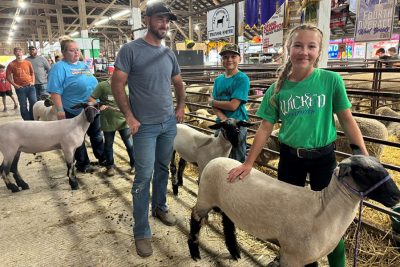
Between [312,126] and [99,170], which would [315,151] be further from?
[99,170]

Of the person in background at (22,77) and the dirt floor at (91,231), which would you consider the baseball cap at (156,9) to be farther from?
the person in background at (22,77)

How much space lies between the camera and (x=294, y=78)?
6.43 feet

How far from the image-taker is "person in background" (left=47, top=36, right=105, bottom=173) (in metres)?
4.07

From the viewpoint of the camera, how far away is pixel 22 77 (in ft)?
24.0

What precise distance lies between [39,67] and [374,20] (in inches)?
298

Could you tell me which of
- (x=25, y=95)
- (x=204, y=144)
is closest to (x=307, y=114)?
(x=204, y=144)

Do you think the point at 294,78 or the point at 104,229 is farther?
the point at 104,229

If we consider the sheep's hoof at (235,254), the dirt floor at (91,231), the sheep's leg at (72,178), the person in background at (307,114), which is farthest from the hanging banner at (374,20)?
the sheep's leg at (72,178)

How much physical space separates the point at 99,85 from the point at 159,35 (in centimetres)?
216

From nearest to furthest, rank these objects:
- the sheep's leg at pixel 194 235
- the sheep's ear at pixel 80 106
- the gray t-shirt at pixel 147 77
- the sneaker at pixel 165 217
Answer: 1. the gray t-shirt at pixel 147 77
2. the sheep's leg at pixel 194 235
3. the sneaker at pixel 165 217
4. the sheep's ear at pixel 80 106

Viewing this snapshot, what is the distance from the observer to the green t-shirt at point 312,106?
1845 mm

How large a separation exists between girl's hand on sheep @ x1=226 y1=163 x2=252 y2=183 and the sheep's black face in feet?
2.17

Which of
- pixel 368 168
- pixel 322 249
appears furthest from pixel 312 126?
pixel 322 249

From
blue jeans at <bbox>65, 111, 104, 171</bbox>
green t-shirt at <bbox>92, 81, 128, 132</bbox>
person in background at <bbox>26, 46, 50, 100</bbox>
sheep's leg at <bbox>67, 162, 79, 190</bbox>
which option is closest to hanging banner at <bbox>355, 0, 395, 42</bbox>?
green t-shirt at <bbox>92, 81, 128, 132</bbox>
